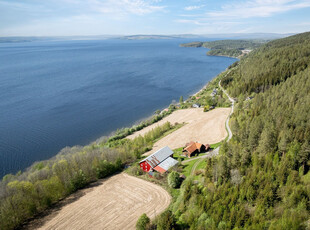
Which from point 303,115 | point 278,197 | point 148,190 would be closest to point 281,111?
point 303,115

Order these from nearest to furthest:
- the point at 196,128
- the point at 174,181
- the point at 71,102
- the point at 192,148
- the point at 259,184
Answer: the point at 259,184, the point at 174,181, the point at 192,148, the point at 196,128, the point at 71,102

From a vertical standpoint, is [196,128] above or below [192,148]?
below

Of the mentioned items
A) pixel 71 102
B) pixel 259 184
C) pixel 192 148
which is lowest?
pixel 192 148

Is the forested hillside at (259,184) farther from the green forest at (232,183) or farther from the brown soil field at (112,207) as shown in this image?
the brown soil field at (112,207)

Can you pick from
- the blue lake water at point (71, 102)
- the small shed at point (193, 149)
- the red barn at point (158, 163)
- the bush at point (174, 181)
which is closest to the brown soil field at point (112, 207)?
the bush at point (174, 181)

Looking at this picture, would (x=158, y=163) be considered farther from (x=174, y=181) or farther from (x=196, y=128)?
(x=196, y=128)

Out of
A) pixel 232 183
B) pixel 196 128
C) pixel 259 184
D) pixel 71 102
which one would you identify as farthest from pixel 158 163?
pixel 71 102
